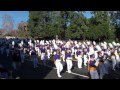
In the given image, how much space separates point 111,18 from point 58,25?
7865mm

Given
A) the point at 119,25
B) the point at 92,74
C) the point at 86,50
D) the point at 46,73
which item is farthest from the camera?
the point at 119,25

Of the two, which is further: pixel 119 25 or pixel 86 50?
pixel 119 25

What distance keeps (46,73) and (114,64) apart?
5.15 meters

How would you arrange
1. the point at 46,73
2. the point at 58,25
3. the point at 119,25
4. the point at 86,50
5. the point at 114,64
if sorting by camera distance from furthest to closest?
the point at 58,25 < the point at 119,25 < the point at 86,50 < the point at 114,64 < the point at 46,73
